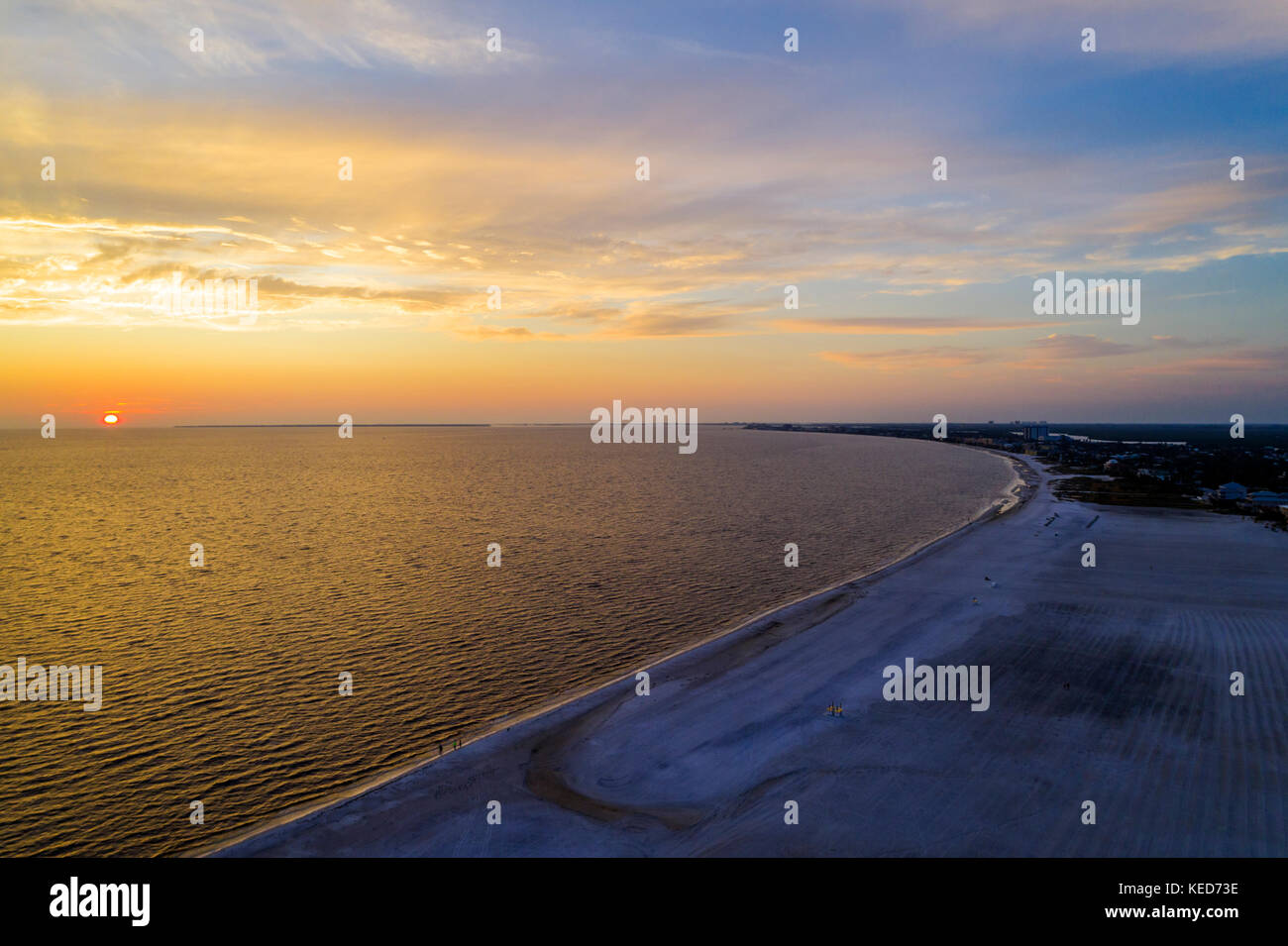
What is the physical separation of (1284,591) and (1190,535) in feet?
75.4

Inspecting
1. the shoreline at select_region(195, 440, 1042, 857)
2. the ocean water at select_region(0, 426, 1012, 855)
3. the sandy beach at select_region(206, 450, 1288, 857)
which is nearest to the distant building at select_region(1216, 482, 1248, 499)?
the ocean water at select_region(0, 426, 1012, 855)

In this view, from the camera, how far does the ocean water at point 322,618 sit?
75.0ft

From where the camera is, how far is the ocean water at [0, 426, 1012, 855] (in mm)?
22875

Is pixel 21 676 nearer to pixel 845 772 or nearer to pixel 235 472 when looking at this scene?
pixel 845 772

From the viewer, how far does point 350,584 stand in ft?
158

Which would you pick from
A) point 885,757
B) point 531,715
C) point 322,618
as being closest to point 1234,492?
point 885,757

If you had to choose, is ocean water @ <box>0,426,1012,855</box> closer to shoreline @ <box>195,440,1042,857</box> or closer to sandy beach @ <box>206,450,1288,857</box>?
shoreline @ <box>195,440,1042,857</box>

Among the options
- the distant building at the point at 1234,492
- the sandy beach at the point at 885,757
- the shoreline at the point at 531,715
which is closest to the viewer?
the sandy beach at the point at 885,757

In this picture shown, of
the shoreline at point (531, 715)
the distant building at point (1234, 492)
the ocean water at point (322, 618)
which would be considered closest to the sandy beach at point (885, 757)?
the shoreline at point (531, 715)

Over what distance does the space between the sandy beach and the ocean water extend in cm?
422

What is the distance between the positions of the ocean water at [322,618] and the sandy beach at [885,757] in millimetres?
4218

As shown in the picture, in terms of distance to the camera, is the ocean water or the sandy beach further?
the ocean water

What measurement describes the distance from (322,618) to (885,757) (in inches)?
1318

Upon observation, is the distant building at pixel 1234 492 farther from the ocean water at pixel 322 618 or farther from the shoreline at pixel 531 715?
the shoreline at pixel 531 715
